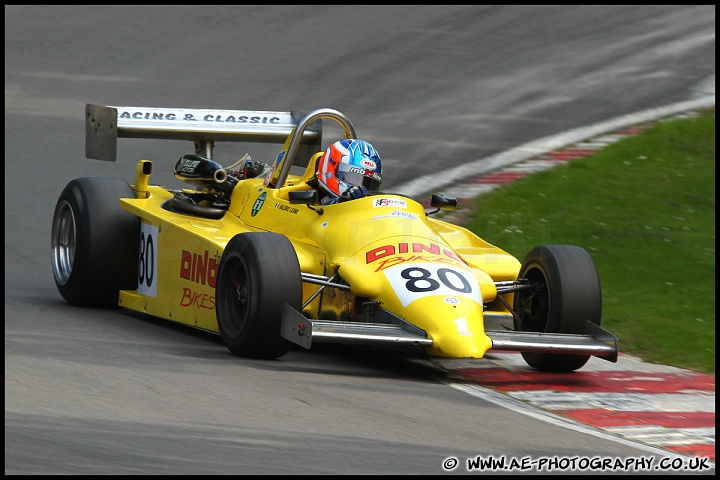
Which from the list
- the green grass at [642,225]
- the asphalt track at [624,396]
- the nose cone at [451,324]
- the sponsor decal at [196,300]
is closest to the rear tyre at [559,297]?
the asphalt track at [624,396]

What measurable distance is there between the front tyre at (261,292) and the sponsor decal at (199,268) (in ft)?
1.41

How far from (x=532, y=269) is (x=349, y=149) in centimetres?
141

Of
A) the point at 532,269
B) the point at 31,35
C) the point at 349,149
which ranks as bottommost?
the point at 532,269

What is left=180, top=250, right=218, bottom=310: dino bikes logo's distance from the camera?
27.6 ft

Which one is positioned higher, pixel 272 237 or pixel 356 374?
pixel 272 237

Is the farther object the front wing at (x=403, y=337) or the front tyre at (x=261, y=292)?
the front tyre at (x=261, y=292)

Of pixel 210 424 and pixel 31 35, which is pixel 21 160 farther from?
pixel 210 424

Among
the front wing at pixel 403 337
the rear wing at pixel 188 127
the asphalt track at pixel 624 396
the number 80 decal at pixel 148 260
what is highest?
the rear wing at pixel 188 127

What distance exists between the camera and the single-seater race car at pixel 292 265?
755 centimetres

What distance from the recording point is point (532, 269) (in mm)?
8484

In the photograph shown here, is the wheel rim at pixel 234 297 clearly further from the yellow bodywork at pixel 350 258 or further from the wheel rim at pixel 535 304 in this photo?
the wheel rim at pixel 535 304

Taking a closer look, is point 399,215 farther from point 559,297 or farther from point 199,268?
point 199,268

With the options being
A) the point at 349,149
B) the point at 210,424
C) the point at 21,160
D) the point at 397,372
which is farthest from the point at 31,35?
the point at 210,424

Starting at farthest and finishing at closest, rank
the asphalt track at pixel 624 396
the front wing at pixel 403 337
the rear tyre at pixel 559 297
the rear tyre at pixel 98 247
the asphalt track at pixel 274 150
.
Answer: the rear tyre at pixel 98 247, the rear tyre at pixel 559 297, the front wing at pixel 403 337, the asphalt track at pixel 624 396, the asphalt track at pixel 274 150
